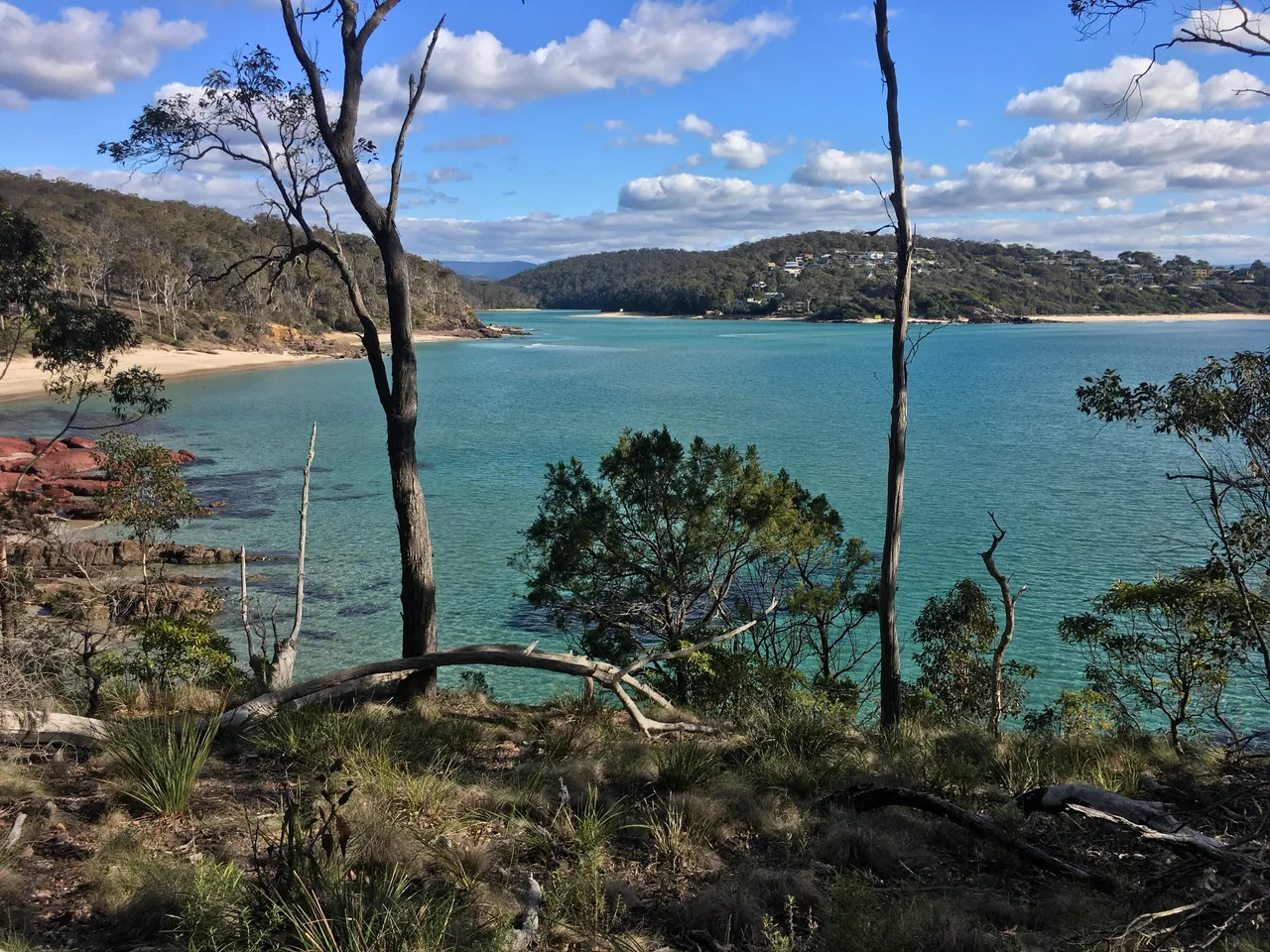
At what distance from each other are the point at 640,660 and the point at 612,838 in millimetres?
2551

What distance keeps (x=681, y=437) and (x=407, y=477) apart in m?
31.1

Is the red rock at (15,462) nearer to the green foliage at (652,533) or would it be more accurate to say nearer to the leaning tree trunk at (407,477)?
the green foliage at (652,533)

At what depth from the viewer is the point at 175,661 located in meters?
10.6

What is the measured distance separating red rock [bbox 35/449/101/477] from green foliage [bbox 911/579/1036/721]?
28.0 meters

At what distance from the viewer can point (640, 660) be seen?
782 cm

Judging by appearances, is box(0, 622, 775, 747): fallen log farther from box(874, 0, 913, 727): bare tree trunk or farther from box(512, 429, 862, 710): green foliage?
box(512, 429, 862, 710): green foliage

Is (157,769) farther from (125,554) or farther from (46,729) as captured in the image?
(125,554)

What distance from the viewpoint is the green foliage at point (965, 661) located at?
42.4ft

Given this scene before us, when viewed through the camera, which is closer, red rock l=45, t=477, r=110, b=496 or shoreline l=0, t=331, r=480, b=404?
red rock l=45, t=477, r=110, b=496

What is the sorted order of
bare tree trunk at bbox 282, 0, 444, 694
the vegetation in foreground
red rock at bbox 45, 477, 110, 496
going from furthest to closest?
red rock at bbox 45, 477, 110, 496 < bare tree trunk at bbox 282, 0, 444, 694 < the vegetation in foreground

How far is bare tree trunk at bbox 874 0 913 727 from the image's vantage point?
930cm

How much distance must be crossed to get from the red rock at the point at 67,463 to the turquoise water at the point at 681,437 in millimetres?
3853

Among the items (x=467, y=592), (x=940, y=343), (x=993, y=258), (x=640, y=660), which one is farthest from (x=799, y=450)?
(x=993, y=258)

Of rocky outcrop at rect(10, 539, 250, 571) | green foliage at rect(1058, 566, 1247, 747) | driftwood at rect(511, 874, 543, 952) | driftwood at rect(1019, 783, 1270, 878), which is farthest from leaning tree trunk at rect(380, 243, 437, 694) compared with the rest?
rocky outcrop at rect(10, 539, 250, 571)
